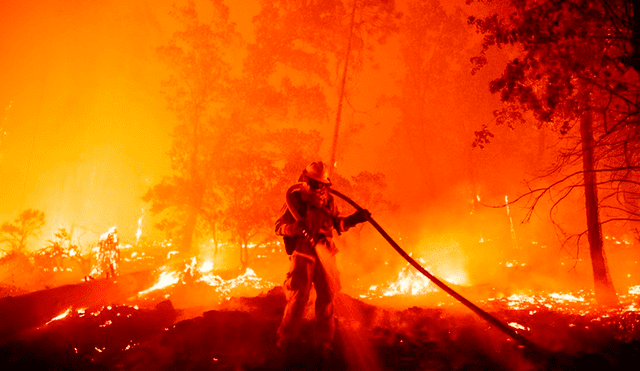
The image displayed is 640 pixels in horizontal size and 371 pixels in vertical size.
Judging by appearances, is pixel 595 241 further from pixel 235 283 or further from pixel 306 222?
pixel 235 283

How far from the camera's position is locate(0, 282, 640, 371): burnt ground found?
505cm

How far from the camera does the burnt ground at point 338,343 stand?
5055 millimetres

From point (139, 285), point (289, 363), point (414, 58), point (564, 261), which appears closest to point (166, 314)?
point (289, 363)

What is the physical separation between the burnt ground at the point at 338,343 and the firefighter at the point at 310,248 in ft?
1.08

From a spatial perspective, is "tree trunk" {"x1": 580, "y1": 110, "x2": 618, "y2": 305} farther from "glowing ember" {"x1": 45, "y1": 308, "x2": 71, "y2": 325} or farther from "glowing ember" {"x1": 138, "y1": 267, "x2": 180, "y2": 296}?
"glowing ember" {"x1": 138, "y1": 267, "x2": 180, "y2": 296}

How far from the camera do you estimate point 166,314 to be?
29.5ft

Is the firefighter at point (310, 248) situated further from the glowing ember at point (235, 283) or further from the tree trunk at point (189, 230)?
the tree trunk at point (189, 230)

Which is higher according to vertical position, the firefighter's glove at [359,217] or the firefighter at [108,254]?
the firefighter at [108,254]

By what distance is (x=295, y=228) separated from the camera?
5785mm

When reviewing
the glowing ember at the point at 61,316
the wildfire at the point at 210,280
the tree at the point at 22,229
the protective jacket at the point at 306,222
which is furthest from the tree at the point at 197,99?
the protective jacket at the point at 306,222

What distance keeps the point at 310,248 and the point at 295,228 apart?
1.31ft

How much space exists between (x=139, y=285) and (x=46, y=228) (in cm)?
3774

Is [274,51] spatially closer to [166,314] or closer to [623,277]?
[166,314]

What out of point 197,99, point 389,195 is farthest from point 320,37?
point 389,195
